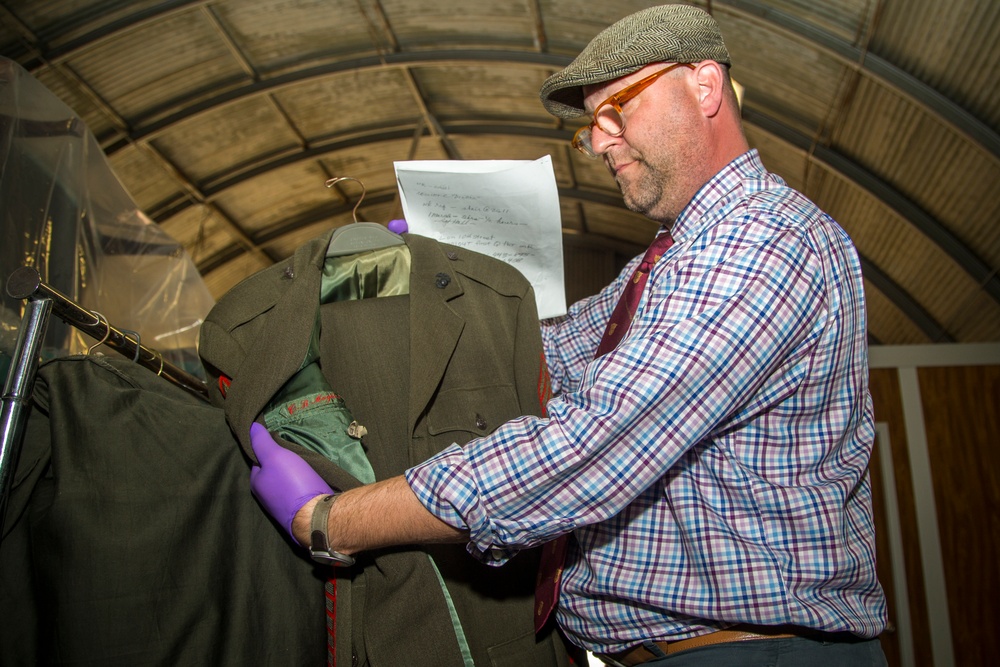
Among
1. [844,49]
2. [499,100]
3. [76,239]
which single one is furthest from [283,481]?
[499,100]

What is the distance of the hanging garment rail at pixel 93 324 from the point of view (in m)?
1.54

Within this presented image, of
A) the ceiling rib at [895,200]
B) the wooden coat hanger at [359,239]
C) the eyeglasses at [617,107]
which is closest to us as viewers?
the eyeglasses at [617,107]

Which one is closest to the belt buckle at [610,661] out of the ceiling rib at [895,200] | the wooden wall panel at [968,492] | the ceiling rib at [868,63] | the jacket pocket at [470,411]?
the jacket pocket at [470,411]

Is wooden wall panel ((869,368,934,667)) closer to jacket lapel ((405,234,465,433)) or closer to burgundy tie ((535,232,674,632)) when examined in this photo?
burgundy tie ((535,232,674,632))

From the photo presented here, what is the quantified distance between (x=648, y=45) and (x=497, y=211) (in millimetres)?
652

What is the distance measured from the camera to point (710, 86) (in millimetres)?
1827

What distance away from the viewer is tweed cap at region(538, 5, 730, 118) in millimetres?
1786

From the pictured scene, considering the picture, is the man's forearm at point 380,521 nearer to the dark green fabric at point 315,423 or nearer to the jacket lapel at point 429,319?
the dark green fabric at point 315,423

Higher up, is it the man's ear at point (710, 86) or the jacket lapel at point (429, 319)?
the man's ear at point (710, 86)

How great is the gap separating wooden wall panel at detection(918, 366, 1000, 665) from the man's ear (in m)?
3.88

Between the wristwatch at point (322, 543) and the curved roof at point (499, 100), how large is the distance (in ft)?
17.3

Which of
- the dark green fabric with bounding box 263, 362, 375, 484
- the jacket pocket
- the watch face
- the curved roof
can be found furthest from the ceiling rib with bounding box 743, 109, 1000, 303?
the watch face

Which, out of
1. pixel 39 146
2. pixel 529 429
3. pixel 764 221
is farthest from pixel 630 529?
pixel 39 146

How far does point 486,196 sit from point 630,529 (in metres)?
1.04
